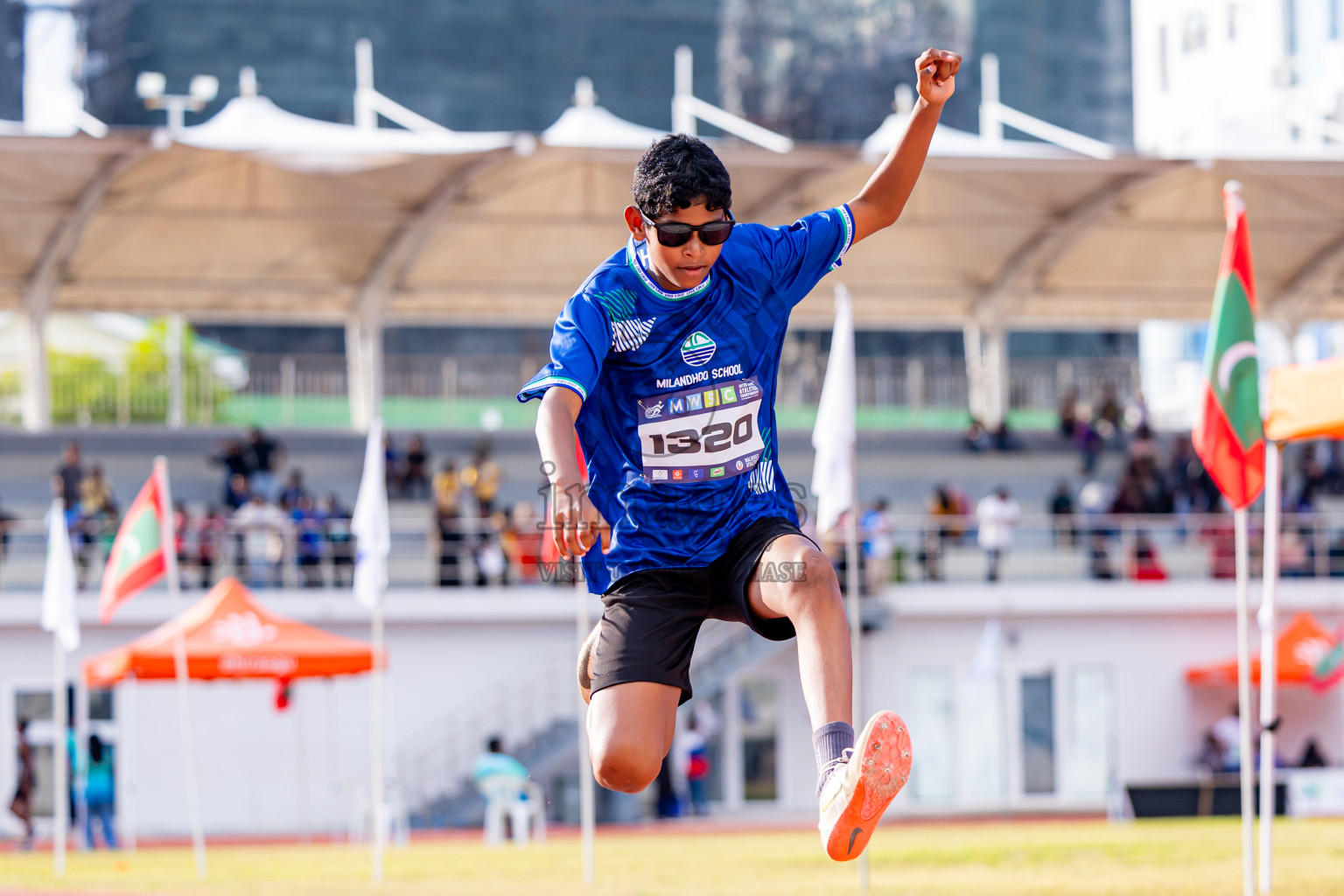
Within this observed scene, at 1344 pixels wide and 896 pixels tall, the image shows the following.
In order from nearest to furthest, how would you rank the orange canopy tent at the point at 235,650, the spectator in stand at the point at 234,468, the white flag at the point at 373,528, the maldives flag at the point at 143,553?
the white flag at the point at 373,528 < the maldives flag at the point at 143,553 < the orange canopy tent at the point at 235,650 < the spectator in stand at the point at 234,468

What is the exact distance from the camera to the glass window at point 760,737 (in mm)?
28109

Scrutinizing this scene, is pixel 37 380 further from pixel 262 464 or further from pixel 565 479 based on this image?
pixel 565 479

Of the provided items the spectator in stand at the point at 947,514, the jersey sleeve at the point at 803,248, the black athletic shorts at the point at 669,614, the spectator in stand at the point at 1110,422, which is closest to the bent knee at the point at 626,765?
the black athletic shorts at the point at 669,614

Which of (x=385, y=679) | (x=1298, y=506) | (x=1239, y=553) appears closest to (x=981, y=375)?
(x=1298, y=506)

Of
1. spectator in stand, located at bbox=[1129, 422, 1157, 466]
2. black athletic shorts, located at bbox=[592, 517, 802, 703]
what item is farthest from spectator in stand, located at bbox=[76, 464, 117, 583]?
black athletic shorts, located at bbox=[592, 517, 802, 703]

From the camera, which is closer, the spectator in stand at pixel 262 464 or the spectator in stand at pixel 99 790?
the spectator in stand at pixel 99 790

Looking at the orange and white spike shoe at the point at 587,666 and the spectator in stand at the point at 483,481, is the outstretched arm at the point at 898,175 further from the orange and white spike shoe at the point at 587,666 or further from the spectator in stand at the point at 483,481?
the spectator in stand at the point at 483,481

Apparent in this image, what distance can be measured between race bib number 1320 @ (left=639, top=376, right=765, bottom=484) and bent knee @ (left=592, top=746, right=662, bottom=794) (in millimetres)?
865

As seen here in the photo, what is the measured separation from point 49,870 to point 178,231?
1497 centimetres

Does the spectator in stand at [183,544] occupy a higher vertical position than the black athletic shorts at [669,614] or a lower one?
lower

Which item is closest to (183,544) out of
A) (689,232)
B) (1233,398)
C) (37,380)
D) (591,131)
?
(37,380)

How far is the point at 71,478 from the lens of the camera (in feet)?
88.0

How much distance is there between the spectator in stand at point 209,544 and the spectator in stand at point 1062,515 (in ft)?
43.1

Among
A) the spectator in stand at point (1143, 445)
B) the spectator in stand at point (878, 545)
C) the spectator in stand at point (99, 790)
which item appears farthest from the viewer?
the spectator in stand at point (1143, 445)
